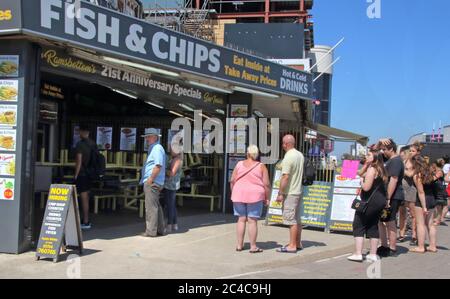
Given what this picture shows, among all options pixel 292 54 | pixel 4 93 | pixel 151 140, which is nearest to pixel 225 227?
pixel 151 140

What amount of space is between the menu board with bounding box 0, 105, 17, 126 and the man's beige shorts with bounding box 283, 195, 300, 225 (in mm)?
4123

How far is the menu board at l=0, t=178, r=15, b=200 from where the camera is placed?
6844mm

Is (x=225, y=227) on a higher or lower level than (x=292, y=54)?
lower

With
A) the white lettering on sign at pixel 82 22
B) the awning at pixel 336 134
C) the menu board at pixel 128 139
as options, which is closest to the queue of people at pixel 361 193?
the white lettering on sign at pixel 82 22

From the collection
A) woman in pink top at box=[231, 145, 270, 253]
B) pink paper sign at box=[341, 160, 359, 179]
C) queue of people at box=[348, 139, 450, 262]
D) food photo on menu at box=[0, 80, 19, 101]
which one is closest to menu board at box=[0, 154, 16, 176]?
food photo on menu at box=[0, 80, 19, 101]

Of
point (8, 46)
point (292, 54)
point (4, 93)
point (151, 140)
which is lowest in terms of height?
point (151, 140)

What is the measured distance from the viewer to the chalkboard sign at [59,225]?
21.5ft

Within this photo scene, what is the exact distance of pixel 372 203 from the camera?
722cm

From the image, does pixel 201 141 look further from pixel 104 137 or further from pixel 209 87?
pixel 209 87

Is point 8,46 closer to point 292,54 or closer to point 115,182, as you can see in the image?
point 115,182

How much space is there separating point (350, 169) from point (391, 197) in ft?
7.22

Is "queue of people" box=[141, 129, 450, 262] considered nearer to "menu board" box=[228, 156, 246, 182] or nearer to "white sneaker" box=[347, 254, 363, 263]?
"white sneaker" box=[347, 254, 363, 263]

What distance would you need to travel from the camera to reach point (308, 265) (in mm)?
7027
